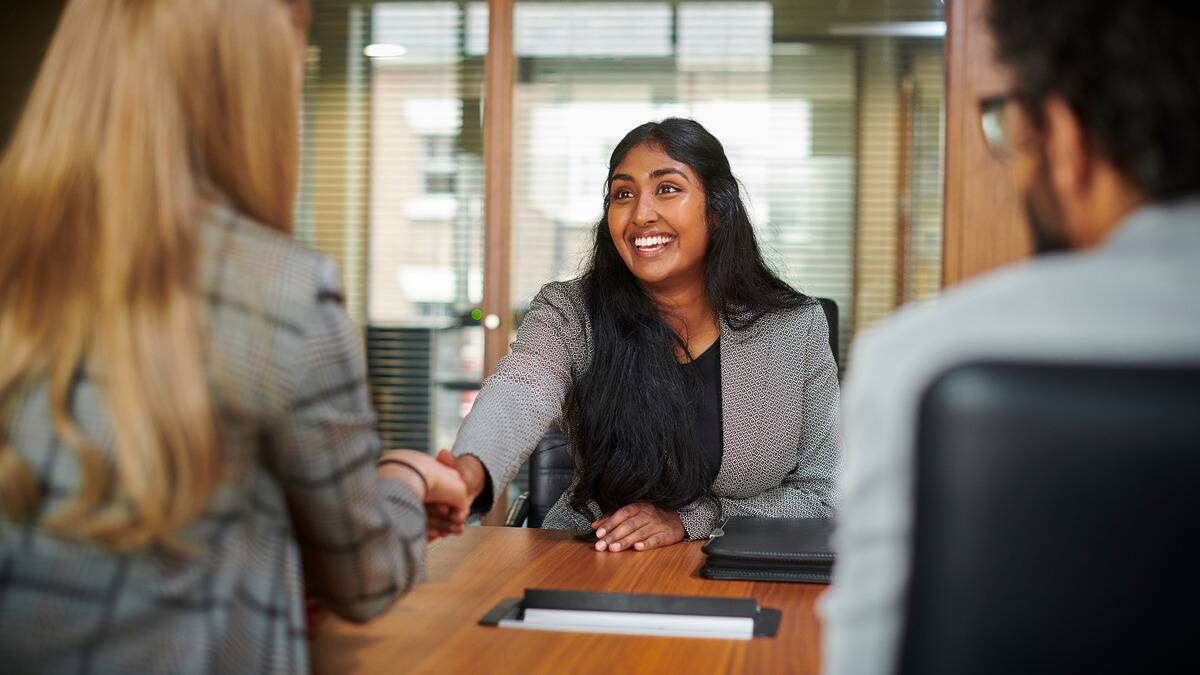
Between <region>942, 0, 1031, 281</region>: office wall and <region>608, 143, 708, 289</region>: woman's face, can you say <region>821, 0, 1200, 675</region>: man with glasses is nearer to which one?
<region>942, 0, 1031, 281</region>: office wall

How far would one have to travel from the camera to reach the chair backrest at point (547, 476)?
8.52 ft

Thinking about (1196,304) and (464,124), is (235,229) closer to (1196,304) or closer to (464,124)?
(1196,304)

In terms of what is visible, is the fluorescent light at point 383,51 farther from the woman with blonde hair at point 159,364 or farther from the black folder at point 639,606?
the woman with blonde hair at point 159,364

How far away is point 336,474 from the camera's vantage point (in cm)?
100

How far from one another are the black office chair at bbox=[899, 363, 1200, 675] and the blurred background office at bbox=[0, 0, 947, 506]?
353cm

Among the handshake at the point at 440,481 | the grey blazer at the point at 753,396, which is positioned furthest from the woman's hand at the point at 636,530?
the handshake at the point at 440,481

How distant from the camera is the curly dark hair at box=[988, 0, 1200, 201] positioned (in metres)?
0.71

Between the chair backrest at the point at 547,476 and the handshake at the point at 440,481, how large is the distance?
75 centimetres

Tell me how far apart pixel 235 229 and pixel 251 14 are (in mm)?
200

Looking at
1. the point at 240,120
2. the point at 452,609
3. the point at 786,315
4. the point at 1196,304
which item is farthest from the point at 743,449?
the point at 1196,304

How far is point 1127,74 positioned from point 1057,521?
29 cm

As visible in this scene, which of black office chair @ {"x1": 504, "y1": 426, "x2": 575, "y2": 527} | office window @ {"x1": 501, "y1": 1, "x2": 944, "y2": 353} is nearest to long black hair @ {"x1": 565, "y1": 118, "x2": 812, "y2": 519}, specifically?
black office chair @ {"x1": 504, "y1": 426, "x2": 575, "y2": 527}

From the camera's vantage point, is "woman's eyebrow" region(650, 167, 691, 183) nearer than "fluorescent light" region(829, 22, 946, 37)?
Yes

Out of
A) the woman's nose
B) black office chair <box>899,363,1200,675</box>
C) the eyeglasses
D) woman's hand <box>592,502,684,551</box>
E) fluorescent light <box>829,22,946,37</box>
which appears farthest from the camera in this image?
fluorescent light <box>829,22,946,37</box>
